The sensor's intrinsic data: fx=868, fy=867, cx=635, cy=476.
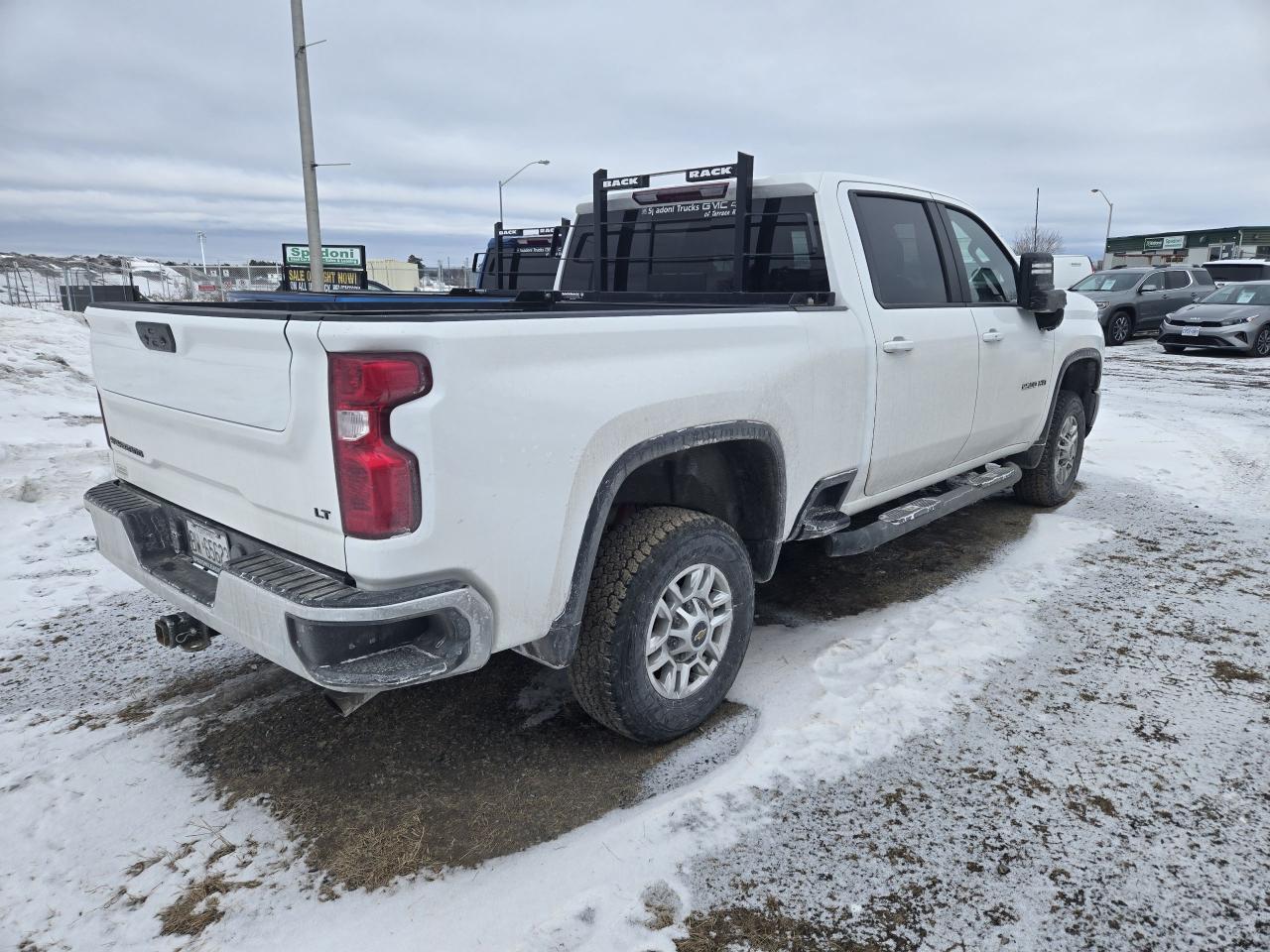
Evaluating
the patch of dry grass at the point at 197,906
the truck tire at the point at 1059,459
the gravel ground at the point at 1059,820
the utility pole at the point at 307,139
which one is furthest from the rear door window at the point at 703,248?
the utility pole at the point at 307,139

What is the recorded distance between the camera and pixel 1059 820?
8.81ft

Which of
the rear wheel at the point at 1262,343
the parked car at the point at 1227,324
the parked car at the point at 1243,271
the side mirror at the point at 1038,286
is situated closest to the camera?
the side mirror at the point at 1038,286

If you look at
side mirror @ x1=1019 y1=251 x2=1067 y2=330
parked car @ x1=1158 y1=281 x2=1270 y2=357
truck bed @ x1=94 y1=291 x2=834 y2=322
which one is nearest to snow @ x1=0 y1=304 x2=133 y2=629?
truck bed @ x1=94 y1=291 x2=834 y2=322

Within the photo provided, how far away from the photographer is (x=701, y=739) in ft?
10.3

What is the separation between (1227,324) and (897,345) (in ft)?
54.1

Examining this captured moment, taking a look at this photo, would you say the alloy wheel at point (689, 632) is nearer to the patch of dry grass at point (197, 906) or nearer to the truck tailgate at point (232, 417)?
the truck tailgate at point (232, 417)

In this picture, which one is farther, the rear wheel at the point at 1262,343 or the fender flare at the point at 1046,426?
the rear wheel at the point at 1262,343

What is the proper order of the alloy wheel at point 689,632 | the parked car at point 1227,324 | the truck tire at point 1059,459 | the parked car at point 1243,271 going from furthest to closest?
the parked car at point 1243,271 → the parked car at point 1227,324 → the truck tire at point 1059,459 → the alloy wheel at point 689,632

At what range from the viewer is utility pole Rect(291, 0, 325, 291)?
12789 mm

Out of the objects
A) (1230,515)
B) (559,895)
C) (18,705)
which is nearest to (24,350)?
(18,705)

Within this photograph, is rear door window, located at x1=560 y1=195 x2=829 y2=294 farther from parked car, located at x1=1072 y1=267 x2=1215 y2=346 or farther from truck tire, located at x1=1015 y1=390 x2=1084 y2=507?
parked car, located at x1=1072 y1=267 x2=1215 y2=346

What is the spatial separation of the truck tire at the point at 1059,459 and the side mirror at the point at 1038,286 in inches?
37.4

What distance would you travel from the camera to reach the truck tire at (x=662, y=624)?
109 inches

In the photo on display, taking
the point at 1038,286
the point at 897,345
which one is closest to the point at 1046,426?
the point at 1038,286
